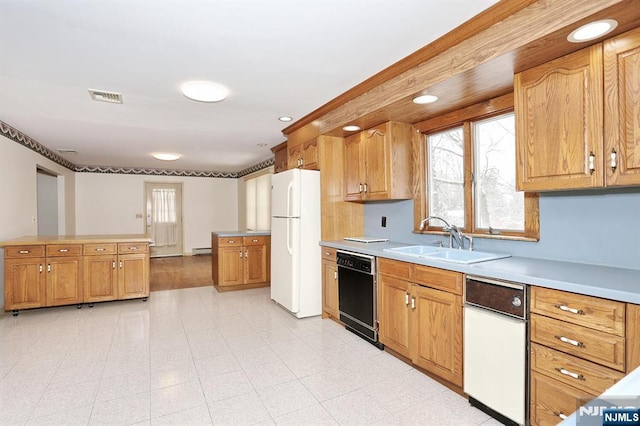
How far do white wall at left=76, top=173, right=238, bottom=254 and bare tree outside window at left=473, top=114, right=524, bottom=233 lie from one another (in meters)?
7.77

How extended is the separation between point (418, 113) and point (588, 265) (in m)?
1.69

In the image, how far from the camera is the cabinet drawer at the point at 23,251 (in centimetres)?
377

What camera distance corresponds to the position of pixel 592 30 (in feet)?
5.13

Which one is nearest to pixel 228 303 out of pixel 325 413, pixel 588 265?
pixel 325 413

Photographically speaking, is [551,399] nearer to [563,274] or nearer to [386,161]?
[563,274]

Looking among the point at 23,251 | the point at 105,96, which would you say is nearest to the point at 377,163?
the point at 105,96

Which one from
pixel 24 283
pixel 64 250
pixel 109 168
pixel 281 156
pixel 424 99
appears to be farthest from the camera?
pixel 109 168

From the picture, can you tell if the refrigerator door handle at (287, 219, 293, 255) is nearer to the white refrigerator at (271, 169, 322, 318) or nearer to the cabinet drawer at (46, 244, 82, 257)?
the white refrigerator at (271, 169, 322, 318)

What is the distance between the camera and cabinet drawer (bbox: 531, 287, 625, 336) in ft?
4.56

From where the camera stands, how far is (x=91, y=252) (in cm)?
413

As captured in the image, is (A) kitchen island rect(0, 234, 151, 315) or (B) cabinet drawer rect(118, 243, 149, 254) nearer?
(A) kitchen island rect(0, 234, 151, 315)

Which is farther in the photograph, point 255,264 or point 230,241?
point 255,264

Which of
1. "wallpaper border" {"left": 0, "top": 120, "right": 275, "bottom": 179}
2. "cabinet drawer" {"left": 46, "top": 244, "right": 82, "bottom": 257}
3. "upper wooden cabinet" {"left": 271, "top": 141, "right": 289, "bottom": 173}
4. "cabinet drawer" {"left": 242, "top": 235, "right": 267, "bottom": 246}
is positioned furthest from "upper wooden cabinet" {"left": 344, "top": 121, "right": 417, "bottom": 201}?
"wallpaper border" {"left": 0, "top": 120, "right": 275, "bottom": 179}

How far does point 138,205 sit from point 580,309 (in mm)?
9172
